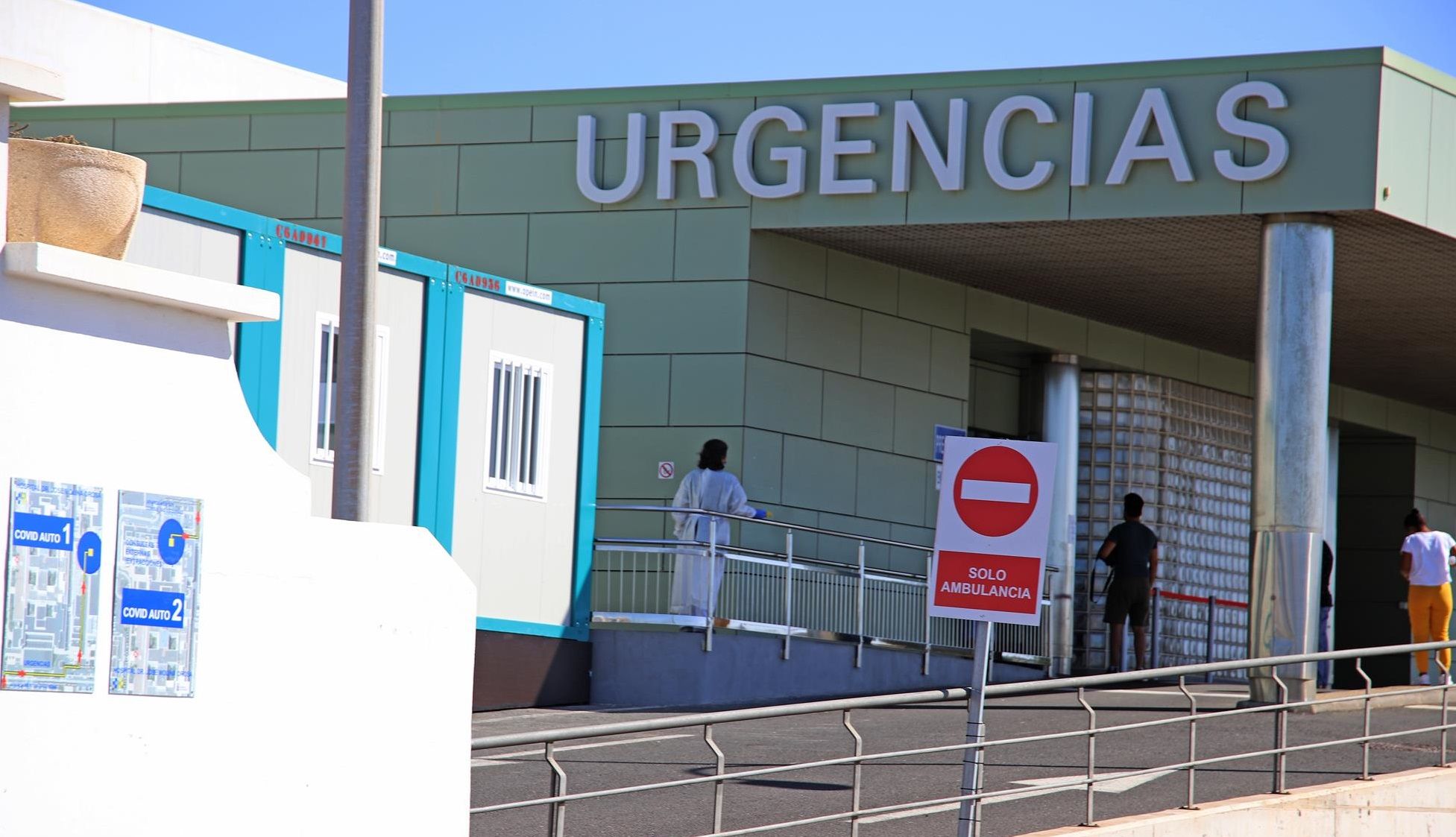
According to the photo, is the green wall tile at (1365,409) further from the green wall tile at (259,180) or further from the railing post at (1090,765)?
the railing post at (1090,765)

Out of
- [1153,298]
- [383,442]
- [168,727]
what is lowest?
[168,727]

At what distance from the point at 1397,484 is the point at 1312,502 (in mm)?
15550

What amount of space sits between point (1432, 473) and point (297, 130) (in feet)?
63.1

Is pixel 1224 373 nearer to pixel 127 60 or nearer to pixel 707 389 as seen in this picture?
pixel 707 389

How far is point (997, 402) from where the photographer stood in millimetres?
25266

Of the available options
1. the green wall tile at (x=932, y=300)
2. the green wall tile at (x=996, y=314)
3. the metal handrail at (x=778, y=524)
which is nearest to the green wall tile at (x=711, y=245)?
the metal handrail at (x=778, y=524)

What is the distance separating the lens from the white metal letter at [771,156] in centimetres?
1992

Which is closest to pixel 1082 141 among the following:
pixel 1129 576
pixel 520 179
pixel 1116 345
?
pixel 1129 576

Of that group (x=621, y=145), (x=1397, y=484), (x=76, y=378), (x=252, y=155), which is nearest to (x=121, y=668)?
(x=76, y=378)

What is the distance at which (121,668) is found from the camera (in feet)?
23.4

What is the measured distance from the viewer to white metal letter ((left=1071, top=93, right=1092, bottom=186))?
18.9 meters

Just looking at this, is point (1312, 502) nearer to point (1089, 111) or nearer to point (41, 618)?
point (1089, 111)

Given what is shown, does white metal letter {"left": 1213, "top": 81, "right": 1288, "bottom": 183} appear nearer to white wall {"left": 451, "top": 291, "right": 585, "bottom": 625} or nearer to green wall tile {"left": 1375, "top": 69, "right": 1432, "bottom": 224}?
green wall tile {"left": 1375, "top": 69, "right": 1432, "bottom": 224}

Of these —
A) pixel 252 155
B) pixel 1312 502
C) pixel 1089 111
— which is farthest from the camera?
pixel 252 155
